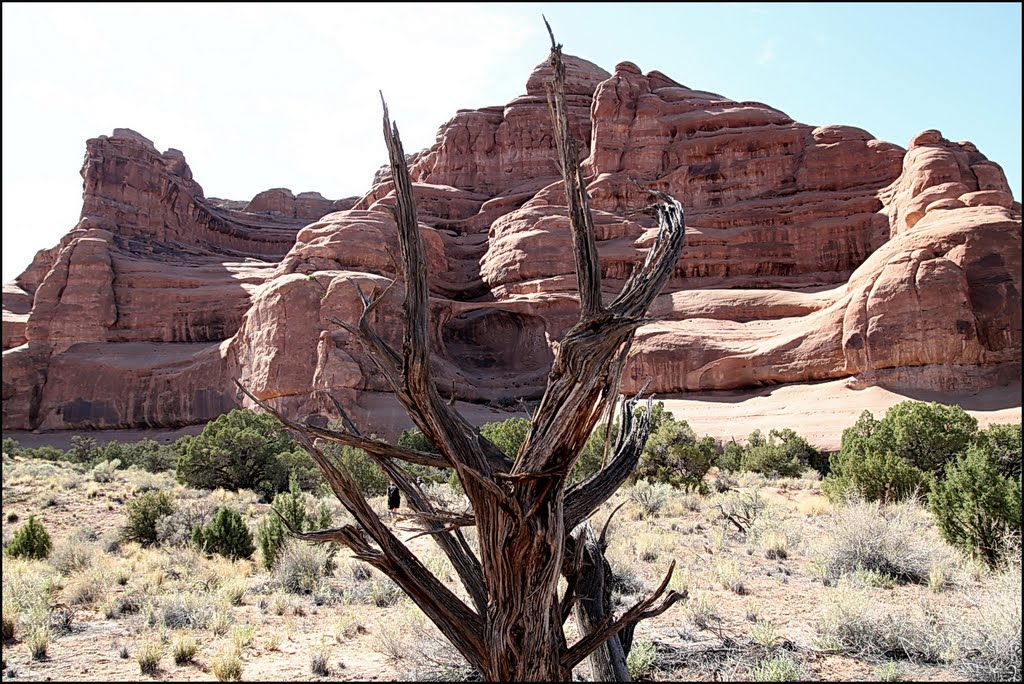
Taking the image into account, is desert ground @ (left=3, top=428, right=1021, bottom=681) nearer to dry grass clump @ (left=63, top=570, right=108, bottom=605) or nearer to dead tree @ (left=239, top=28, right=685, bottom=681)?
dry grass clump @ (left=63, top=570, right=108, bottom=605)

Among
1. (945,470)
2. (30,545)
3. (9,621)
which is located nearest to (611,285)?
(945,470)

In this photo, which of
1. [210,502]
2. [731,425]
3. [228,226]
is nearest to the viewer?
[210,502]

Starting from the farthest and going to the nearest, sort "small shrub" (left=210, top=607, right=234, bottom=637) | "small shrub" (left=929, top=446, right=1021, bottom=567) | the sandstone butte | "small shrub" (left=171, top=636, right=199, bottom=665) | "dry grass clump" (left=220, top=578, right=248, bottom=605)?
the sandstone butte, "small shrub" (left=929, top=446, right=1021, bottom=567), "dry grass clump" (left=220, top=578, right=248, bottom=605), "small shrub" (left=210, top=607, right=234, bottom=637), "small shrub" (left=171, top=636, right=199, bottom=665)

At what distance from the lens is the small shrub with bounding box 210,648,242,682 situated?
578cm

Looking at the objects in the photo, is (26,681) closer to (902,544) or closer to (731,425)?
(902,544)

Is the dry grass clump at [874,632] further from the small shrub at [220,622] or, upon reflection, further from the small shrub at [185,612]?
the small shrub at [185,612]

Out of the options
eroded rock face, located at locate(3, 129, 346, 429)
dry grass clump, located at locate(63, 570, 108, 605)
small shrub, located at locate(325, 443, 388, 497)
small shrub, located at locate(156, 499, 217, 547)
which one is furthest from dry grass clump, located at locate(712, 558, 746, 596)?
eroded rock face, located at locate(3, 129, 346, 429)

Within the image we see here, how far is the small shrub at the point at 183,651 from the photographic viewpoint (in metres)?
6.30

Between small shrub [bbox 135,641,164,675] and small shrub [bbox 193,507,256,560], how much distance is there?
456 centimetres

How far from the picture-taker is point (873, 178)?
47188mm

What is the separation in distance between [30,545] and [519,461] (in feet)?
38.5

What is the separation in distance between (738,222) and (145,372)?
144 feet

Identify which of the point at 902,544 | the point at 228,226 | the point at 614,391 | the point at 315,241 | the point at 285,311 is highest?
the point at 228,226

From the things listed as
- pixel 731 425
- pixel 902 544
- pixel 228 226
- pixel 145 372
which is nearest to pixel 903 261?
pixel 731 425
